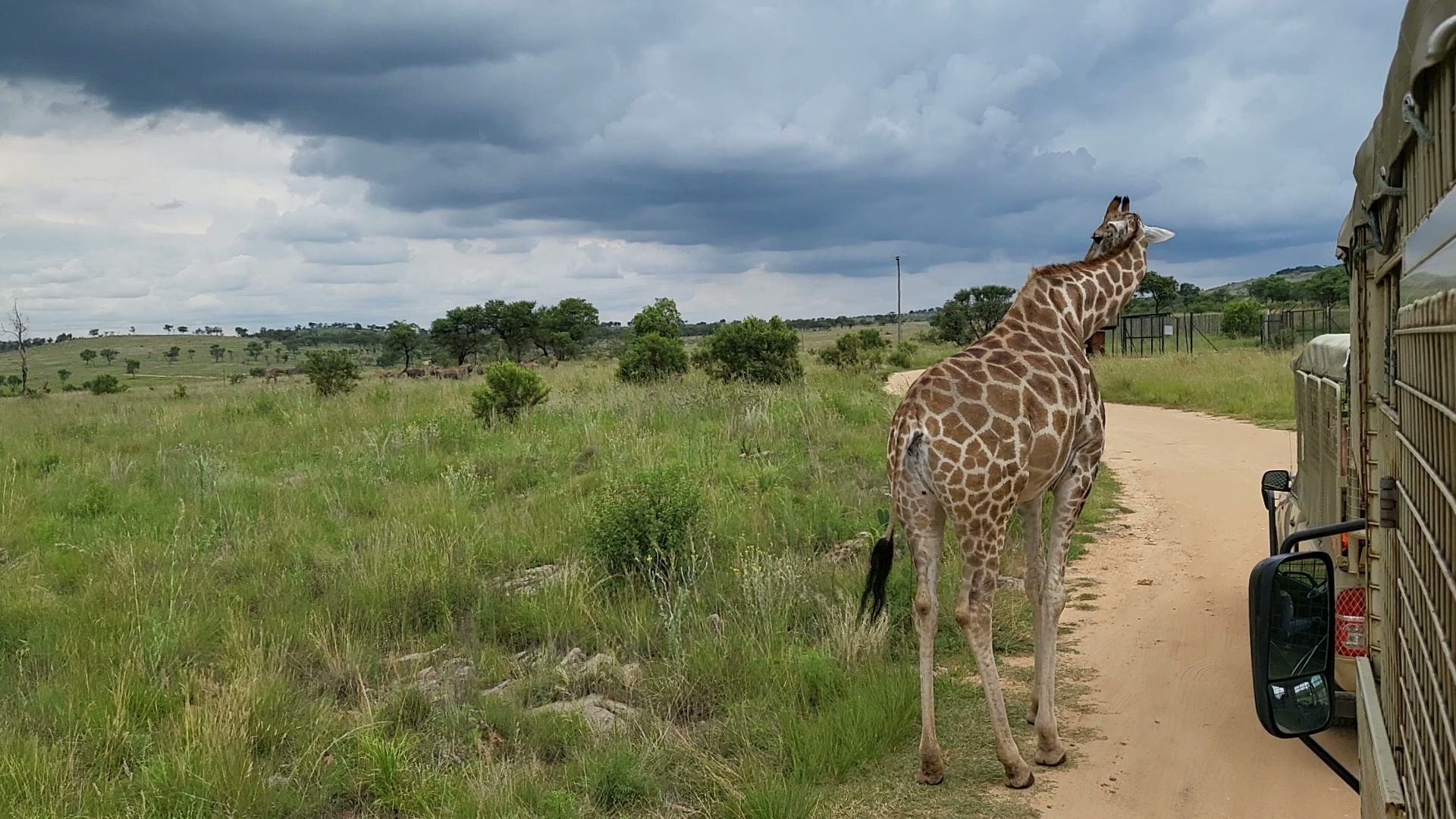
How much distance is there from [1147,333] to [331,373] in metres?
32.9

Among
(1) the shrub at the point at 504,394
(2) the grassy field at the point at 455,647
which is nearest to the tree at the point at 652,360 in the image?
(1) the shrub at the point at 504,394

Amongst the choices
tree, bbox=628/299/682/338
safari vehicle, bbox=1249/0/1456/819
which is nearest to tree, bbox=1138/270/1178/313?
tree, bbox=628/299/682/338

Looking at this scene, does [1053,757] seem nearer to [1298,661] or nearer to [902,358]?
[1298,661]

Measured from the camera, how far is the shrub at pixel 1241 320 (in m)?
42.7

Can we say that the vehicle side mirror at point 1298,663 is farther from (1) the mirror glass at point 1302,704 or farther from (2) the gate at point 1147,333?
(2) the gate at point 1147,333

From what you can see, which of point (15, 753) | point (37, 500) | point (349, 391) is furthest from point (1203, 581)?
point (349, 391)

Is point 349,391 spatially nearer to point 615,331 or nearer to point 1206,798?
point 1206,798

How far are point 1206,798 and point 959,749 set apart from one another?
45.1 inches

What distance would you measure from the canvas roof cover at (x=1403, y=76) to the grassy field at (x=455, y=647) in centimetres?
307

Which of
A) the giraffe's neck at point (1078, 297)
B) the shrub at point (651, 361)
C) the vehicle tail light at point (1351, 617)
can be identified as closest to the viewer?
the vehicle tail light at point (1351, 617)

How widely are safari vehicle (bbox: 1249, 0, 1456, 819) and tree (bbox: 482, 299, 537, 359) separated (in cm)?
4268

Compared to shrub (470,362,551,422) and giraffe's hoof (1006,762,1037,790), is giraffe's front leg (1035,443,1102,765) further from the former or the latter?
shrub (470,362,551,422)

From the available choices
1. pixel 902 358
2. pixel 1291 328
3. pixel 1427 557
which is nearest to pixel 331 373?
pixel 902 358

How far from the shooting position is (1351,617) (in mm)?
3828
